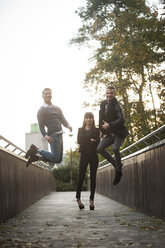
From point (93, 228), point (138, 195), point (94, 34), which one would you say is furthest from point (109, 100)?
point (94, 34)

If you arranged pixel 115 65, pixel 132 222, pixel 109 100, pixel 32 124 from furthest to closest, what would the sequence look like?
pixel 32 124
pixel 115 65
pixel 109 100
pixel 132 222

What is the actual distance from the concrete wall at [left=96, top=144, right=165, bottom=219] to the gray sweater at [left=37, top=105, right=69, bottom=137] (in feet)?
6.17

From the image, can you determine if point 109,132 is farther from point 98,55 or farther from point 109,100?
point 98,55

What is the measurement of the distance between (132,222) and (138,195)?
218 centimetres

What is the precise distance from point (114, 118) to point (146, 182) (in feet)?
4.73

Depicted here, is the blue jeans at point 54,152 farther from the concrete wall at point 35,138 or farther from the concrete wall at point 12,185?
the concrete wall at point 35,138

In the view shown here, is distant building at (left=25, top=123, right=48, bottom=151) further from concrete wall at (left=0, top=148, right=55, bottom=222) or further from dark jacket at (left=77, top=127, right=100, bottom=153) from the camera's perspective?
dark jacket at (left=77, top=127, right=100, bottom=153)

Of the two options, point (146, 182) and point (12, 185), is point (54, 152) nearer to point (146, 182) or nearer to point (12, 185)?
point (12, 185)

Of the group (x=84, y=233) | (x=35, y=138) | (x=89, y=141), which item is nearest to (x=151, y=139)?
(x=89, y=141)

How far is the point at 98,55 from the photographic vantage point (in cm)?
3016

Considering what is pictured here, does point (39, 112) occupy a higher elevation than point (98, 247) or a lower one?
higher

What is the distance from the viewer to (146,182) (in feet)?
27.5

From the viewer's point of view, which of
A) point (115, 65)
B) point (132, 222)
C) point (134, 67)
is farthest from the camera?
point (115, 65)

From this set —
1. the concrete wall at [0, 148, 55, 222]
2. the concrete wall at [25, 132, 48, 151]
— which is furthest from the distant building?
the concrete wall at [0, 148, 55, 222]
